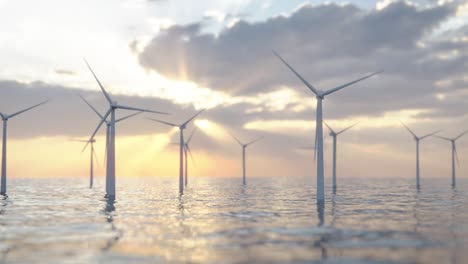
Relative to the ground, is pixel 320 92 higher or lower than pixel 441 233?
higher

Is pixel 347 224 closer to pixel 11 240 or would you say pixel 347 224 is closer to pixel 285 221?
pixel 285 221

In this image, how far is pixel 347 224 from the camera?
4616 centimetres

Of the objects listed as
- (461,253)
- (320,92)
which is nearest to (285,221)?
(461,253)

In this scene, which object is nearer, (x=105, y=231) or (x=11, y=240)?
(x=11, y=240)

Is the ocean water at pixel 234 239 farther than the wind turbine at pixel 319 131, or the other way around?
the wind turbine at pixel 319 131

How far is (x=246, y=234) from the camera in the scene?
3859 cm

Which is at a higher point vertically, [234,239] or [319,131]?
[319,131]

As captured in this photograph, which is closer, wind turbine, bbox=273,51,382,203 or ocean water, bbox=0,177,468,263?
ocean water, bbox=0,177,468,263

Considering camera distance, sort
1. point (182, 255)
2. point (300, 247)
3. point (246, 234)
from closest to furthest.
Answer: point (182, 255)
point (300, 247)
point (246, 234)

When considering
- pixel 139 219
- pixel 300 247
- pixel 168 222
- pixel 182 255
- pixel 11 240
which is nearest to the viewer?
pixel 182 255

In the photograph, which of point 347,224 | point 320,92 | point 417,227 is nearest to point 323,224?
point 347,224

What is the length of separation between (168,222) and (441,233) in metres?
24.9

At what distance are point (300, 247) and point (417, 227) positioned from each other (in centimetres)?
1741

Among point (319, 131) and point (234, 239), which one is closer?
point (234, 239)
